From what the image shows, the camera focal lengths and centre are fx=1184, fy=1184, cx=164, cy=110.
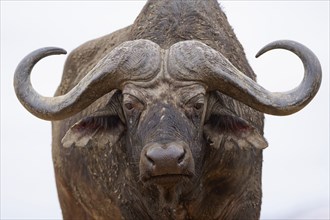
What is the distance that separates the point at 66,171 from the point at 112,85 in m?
3.11

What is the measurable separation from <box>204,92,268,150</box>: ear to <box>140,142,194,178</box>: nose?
3.24ft

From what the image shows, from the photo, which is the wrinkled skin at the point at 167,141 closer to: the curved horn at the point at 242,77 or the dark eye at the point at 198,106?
the dark eye at the point at 198,106

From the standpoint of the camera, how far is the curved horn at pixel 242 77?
11.3 metres

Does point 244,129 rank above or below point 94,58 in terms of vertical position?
below

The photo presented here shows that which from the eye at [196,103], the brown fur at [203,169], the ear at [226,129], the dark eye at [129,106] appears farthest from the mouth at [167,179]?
the brown fur at [203,169]

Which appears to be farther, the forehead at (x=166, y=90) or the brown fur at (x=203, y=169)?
the brown fur at (x=203, y=169)

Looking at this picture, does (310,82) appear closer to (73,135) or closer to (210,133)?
(210,133)

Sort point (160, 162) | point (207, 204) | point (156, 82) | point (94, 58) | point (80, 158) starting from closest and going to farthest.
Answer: point (160, 162) < point (156, 82) < point (207, 204) < point (80, 158) < point (94, 58)

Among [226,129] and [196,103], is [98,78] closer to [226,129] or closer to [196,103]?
[196,103]

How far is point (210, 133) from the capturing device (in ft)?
38.3

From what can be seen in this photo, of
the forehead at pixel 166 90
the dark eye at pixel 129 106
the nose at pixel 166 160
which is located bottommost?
the nose at pixel 166 160

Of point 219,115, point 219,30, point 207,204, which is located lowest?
point 207,204

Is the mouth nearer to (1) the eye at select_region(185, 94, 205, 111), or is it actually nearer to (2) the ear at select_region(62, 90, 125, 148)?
(1) the eye at select_region(185, 94, 205, 111)

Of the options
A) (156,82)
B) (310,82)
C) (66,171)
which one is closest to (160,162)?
(156,82)
